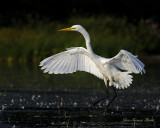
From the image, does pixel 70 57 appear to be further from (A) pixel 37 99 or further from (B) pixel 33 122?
(B) pixel 33 122

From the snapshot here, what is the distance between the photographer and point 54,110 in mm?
9227

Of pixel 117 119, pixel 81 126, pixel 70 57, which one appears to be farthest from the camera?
pixel 70 57

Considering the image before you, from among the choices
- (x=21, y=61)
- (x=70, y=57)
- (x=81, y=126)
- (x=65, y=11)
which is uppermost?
(x=65, y=11)

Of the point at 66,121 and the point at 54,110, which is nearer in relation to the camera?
the point at 66,121

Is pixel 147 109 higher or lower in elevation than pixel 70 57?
lower

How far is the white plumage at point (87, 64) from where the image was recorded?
31.7 feet

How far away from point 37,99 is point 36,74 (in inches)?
237

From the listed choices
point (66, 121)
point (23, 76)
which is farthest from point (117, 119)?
point (23, 76)

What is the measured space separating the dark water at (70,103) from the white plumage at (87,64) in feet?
1.95

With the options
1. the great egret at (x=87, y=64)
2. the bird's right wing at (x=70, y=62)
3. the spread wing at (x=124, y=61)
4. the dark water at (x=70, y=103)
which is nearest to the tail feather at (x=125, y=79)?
the great egret at (x=87, y=64)

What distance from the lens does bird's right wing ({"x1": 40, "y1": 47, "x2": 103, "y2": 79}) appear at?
32.1 ft

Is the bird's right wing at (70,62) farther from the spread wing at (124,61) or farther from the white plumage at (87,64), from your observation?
the spread wing at (124,61)

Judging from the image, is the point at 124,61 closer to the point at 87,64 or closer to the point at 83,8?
the point at 87,64

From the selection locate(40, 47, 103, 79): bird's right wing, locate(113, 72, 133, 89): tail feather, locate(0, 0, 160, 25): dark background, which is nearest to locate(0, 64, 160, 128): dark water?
locate(113, 72, 133, 89): tail feather
